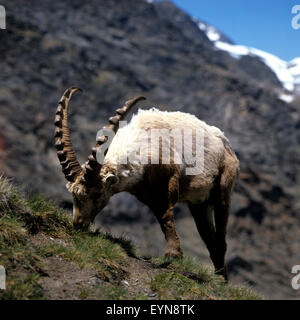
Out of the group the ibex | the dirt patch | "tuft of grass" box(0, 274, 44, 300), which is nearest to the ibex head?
the ibex

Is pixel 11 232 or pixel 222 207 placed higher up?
pixel 222 207

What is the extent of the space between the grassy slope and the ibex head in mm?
372

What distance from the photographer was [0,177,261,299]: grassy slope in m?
6.47

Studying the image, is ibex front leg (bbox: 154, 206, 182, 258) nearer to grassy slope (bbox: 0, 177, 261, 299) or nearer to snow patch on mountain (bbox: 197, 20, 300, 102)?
grassy slope (bbox: 0, 177, 261, 299)

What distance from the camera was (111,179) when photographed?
9.09m

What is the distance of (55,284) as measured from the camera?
6.51m

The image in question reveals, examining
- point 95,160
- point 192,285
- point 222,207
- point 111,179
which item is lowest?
point 192,285

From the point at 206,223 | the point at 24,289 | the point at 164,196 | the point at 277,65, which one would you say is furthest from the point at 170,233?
the point at 277,65

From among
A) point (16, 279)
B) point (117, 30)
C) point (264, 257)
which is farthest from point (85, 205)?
point (117, 30)

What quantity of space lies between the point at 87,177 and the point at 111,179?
487mm

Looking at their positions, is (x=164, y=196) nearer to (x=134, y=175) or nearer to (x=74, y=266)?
(x=134, y=175)

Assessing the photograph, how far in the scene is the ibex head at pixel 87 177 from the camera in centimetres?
892

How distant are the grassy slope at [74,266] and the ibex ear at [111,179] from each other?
106 cm

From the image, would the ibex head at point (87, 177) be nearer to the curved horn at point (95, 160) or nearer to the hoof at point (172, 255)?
the curved horn at point (95, 160)
